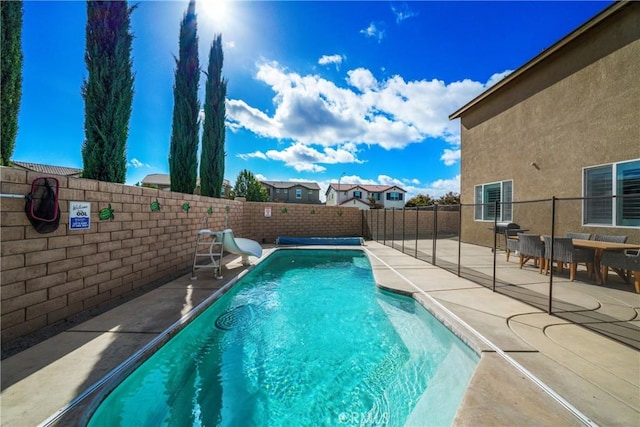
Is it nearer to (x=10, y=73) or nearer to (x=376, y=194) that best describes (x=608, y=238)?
(x=10, y=73)

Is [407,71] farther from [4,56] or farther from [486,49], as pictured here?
[4,56]

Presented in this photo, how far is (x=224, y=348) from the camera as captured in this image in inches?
113

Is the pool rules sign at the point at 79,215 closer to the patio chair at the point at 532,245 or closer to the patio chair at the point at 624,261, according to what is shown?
the patio chair at the point at 532,245

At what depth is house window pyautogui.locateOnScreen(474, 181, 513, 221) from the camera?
26.6ft

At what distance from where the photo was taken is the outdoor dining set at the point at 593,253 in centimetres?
395

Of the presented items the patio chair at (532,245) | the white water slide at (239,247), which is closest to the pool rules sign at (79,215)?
the white water slide at (239,247)

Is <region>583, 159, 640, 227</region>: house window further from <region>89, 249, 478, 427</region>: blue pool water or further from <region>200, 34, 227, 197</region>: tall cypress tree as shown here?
<region>200, 34, 227, 197</region>: tall cypress tree

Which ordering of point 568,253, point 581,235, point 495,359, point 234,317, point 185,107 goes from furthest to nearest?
point 185,107
point 581,235
point 568,253
point 234,317
point 495,359

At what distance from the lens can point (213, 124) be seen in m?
9.04

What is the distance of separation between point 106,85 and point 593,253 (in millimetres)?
8897

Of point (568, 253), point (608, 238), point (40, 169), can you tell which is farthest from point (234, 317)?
point (40, 169)

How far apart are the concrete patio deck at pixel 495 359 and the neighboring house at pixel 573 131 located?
2820 millimetres

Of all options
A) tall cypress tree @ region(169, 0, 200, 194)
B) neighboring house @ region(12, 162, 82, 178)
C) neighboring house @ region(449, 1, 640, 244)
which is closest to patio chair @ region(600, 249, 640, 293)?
neighboring house @ region(449, 1, 640, 244)

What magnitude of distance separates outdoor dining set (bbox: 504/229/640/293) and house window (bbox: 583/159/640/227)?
635 millimetres
